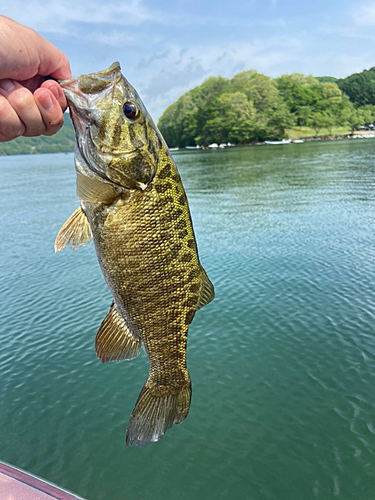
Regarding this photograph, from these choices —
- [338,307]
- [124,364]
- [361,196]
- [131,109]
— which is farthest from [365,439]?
[361,196]

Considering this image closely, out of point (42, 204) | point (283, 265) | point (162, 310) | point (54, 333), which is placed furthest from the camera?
point (42, 204)

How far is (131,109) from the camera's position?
8.43 ft

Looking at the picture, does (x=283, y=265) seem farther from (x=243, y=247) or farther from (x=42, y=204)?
(x=42, y=204)

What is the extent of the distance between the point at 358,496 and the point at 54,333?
9.85 meters

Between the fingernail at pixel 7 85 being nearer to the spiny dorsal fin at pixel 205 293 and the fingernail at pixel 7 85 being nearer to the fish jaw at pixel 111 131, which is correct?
the fish jaw at pixel 111 131

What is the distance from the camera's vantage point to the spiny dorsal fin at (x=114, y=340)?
2.99 meters

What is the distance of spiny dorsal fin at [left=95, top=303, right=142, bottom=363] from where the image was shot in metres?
2.99

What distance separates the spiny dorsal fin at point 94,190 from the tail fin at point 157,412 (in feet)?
5.56

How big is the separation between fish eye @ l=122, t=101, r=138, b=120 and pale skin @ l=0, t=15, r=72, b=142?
18.1 inches

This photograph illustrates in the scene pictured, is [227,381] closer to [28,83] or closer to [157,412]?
Answer: [157,412]

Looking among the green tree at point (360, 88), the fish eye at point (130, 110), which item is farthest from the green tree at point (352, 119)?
the fish eye at point (130, 110)

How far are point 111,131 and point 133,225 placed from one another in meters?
0.64

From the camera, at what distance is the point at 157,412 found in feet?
10.5

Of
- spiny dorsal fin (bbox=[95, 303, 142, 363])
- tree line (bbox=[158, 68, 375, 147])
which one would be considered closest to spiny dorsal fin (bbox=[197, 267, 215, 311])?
spiny dorsal fin (bbox=[95, 303, 142, 363])
